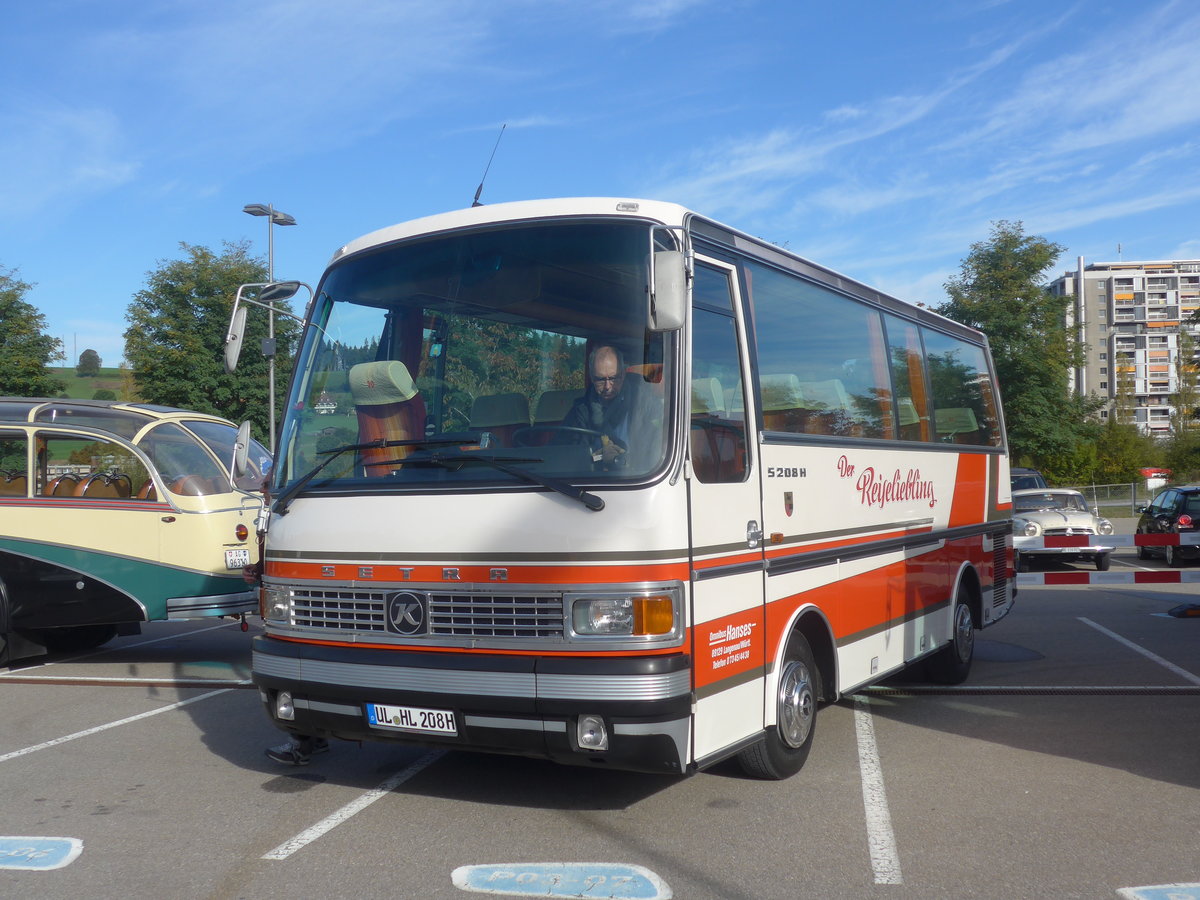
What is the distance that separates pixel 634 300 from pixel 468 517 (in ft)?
4.21

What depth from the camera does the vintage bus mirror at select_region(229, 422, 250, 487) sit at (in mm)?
6523

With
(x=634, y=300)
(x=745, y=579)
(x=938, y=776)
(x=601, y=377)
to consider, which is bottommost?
(x=938, y=776)

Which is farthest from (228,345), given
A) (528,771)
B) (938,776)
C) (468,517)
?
(938,776)

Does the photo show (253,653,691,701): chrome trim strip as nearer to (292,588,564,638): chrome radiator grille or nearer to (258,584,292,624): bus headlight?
(292,588,564,638): chrome radiator grille

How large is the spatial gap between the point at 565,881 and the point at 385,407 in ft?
8.27

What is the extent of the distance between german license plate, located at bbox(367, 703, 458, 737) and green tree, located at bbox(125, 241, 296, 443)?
28.2 metres

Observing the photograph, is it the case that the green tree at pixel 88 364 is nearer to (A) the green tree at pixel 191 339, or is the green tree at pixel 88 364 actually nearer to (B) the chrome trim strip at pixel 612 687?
(A) the green tree at pixel 191 339

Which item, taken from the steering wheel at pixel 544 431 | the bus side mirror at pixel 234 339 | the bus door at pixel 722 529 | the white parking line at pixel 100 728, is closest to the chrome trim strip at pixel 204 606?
the white parking line at pixel 100 728

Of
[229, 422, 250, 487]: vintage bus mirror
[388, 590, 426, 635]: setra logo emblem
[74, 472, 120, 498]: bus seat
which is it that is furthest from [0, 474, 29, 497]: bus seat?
[388, 590, 426, 635]: setra logo emblem

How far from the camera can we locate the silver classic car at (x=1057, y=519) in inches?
818

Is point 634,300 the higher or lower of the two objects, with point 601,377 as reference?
higher

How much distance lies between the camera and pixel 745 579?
588 cm

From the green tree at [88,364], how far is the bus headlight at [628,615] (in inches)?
4031

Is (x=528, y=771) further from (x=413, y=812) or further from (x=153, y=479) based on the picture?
(x=153, y=479)
